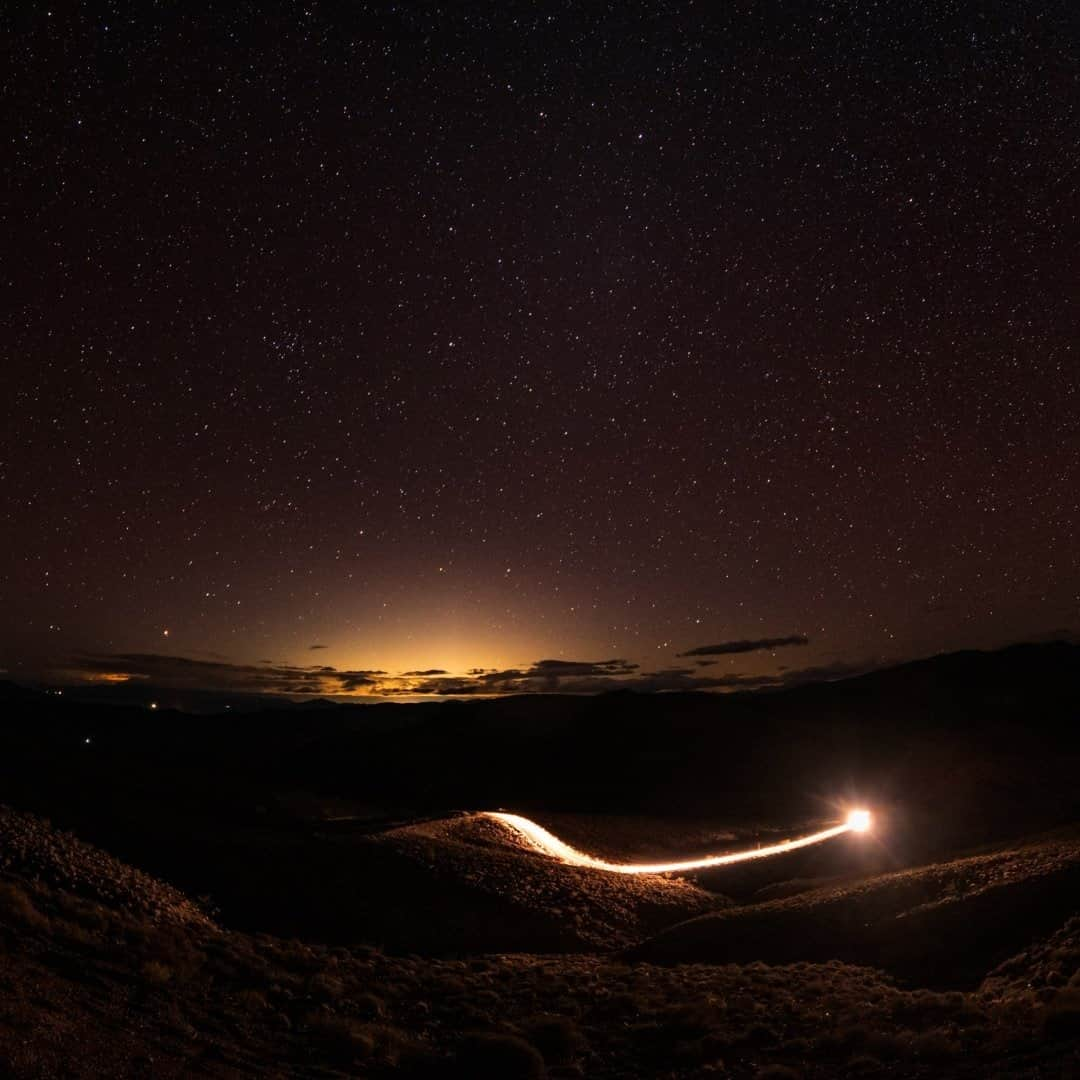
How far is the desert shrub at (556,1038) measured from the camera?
1372 centimetres

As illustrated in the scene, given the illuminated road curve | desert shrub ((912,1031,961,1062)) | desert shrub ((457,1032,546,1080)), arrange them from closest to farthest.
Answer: desert shrub ((912,1031,961,1062)) < desert shrub ((457,1032,546,1080)) < the illuminated road curve

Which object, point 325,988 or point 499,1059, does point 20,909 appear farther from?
point 499,1059

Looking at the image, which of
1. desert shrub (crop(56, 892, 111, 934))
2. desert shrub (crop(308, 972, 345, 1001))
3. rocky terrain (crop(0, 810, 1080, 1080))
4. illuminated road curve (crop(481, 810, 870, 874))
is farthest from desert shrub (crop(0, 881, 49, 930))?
illuminated road curve (crop(481, 810, 870, 874))

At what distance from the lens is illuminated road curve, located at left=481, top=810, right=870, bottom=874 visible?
127ft

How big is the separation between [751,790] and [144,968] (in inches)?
2806

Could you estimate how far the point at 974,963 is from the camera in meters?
18.4

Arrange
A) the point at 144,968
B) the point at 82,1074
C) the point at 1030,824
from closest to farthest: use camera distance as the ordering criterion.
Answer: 1. the point at 82,1074
2. the point at 144,968
3. the point at 1030,824

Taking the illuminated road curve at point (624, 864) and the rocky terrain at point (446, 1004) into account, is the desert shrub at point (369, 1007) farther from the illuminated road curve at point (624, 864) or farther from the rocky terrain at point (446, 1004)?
the illuminated road curve at point (624, 864)

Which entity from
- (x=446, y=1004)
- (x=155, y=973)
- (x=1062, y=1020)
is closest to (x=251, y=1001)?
(x=155, y=973)

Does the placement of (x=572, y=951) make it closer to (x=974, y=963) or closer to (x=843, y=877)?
(x=974, y=963)

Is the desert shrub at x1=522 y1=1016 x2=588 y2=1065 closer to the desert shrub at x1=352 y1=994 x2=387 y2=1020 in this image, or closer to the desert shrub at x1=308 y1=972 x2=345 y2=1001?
the desert shrub at x1=352 y1=994 x2=387 y2=1020

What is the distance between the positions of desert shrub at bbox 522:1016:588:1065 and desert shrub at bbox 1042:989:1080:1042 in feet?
23.4

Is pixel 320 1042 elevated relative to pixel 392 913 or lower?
elevated

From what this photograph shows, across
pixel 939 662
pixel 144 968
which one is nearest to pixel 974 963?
pixel 144 968
